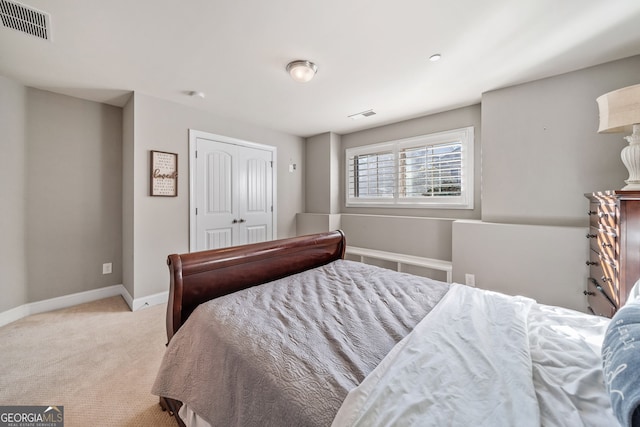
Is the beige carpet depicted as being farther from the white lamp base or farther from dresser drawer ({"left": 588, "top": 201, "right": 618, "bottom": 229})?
the white lamp base

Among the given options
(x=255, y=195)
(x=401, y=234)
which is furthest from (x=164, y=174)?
(x=401, y=234)

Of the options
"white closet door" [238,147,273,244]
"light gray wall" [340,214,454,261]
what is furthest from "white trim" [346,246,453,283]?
"white closet door" [238,147,273,244]

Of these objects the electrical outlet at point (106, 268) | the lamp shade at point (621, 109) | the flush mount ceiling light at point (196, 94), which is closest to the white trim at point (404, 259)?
the lamp shade at point (621, 109)

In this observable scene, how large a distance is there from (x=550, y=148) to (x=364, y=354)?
Result: 109 inches

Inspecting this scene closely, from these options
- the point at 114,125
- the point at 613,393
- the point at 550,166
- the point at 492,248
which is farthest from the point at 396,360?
the point at 114,125

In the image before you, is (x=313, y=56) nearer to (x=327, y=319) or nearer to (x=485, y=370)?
(x=327, y=319)

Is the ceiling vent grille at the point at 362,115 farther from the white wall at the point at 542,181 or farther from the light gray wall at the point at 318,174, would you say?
the white wall at the point at 542,181

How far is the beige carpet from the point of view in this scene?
1.50m

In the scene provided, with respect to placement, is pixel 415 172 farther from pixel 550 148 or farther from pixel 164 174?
pixel 164 174

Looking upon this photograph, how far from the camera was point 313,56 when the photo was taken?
206 centimetres

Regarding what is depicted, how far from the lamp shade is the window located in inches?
57.6

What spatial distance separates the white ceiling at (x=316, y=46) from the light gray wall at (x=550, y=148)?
15 cm

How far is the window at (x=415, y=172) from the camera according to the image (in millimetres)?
3234

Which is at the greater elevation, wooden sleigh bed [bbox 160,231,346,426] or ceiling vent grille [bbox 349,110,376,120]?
ceiling vent grille [bbox 349,110,376,120]
